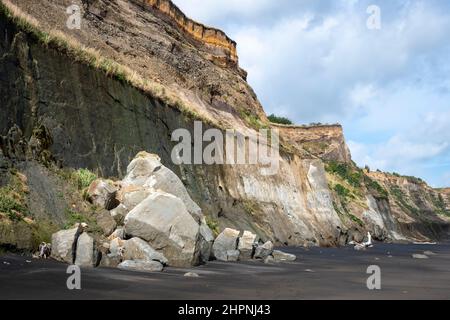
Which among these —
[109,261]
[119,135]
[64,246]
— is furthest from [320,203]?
[64,246]

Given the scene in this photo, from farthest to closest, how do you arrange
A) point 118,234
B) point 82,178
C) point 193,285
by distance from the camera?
point 82,178
point 118,234
point 193,285

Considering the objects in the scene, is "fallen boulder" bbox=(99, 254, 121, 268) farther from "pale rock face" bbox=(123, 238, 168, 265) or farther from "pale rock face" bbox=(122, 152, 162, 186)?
"pale rock face" bbox=(122, 152, 162, 186)

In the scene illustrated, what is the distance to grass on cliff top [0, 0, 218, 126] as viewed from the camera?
58.1 ft

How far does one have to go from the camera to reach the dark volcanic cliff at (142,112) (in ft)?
54.7

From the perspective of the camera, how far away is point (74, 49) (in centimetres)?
2134

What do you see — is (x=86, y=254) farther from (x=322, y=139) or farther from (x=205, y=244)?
(x=322, y=139)

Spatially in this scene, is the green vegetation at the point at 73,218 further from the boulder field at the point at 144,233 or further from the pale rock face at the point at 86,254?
the pale rock face at the point at 86,254

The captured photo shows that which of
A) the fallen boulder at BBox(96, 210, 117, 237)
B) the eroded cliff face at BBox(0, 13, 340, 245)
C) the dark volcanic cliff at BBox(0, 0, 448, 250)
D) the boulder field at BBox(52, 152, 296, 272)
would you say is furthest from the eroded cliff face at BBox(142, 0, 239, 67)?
the fallen boulder at BBox(96, 210, 117, 237)

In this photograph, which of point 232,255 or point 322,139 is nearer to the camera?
→ point 232,255

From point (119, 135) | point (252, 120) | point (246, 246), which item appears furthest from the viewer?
point (252, 120)

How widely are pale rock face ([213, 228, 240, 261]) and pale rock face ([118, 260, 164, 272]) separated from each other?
5314mm

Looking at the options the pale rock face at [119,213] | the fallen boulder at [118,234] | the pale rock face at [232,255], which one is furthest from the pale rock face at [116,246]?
the pale rock face at [232,255]

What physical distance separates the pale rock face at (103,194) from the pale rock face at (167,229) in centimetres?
211

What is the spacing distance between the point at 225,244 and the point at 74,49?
10.7 m
